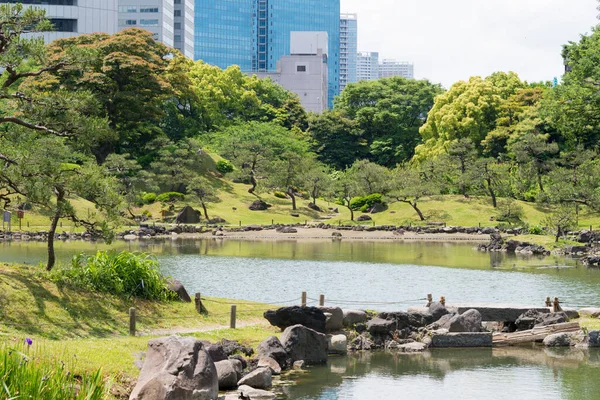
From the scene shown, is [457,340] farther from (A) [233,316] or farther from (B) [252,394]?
(B) [252,394]

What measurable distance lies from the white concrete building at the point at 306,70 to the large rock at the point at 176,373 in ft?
557

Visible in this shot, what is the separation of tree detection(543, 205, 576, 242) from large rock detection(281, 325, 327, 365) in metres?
38.4

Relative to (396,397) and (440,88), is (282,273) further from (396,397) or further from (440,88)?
(440,88)

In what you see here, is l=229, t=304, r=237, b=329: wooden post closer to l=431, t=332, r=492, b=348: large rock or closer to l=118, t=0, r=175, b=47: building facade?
l=431, t=332, r=492, b=348: large rock

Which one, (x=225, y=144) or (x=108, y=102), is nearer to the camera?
(x=108, y=102)


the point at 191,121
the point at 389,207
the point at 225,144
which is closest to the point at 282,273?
the point at 389,207

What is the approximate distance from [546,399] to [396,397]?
324 centimetres

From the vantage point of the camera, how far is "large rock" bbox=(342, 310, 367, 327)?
2345 centimetres

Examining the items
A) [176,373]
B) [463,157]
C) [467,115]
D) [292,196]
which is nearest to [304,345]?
[176,373]

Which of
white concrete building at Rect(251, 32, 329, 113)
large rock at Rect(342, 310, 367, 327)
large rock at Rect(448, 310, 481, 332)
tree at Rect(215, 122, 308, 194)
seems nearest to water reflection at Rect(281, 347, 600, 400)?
large rock at Rect(448, 310, 481, 332)

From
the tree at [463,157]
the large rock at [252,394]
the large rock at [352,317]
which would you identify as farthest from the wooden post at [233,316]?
the tree at [463,157]

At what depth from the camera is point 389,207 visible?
7894 centimetres

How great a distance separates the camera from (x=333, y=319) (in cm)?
2294

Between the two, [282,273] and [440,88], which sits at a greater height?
[440,88]
